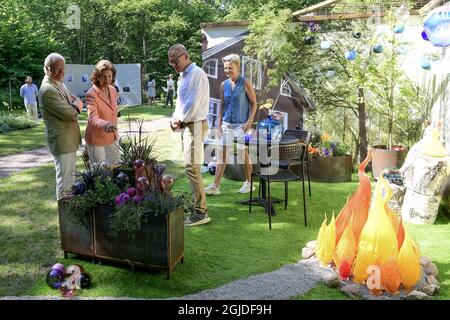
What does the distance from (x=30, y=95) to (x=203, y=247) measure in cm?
1210

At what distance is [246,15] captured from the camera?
24984mm

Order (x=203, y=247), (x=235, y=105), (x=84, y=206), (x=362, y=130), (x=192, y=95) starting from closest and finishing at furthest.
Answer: (x=84, y=206), (x=203, y=247), (x=192, y=95), (x=235, y=105), (x=362, y=130)

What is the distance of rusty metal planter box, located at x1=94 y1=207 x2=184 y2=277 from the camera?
131 inches

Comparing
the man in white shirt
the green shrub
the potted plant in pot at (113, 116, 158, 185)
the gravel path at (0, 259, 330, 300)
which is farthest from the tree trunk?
the green shrub

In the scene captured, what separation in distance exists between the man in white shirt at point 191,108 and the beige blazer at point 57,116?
99cm

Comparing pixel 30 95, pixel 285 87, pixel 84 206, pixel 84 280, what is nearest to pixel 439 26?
pixel 285 87

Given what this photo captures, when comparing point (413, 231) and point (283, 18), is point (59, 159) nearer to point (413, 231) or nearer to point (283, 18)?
point (413, 231)

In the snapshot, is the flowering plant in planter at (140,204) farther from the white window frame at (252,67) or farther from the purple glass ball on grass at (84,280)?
the white window frame at (252,67)

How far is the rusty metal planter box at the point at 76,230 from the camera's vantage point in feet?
11.7

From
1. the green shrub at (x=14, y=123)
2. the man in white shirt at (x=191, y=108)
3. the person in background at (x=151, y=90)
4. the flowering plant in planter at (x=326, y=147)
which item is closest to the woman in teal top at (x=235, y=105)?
the man in white shirt at (x=191, y=108)

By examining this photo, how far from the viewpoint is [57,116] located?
13.8 ft

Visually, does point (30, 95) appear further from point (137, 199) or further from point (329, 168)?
point (137, 199)

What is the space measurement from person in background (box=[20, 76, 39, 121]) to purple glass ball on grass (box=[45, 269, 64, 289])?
12.2m

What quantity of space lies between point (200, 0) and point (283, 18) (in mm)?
25101
